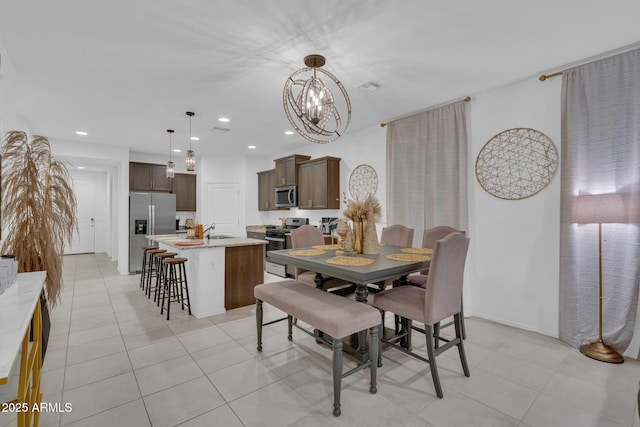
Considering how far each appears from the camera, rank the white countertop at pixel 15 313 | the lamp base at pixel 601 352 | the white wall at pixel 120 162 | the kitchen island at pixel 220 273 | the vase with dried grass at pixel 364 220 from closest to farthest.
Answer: the white countertop at pixel 15 313 → the lamp base at pixel 601 352 → the vase with dried grass at pixel 364 220 → the kitchen island at pixel 220 273 → the white wall at pixel 120 162

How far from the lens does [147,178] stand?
6551 millimetres

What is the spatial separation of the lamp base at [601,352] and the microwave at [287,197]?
15.2 feet

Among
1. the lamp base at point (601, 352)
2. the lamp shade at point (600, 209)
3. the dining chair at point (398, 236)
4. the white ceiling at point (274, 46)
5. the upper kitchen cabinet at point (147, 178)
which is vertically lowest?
the lamp base at point (601, 352)

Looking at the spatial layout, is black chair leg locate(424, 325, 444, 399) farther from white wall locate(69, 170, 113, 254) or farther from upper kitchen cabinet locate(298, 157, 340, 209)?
white wall locate(69, 170, 113, 254)

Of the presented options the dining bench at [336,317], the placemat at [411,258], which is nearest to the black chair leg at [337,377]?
the dining bench at [336,317]

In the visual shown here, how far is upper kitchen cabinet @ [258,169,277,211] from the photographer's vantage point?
6.64 meters

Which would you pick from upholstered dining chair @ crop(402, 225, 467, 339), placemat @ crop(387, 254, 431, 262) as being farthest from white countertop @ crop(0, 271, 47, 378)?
upholstered dining chair @ crop(402, 225, 467, 339)

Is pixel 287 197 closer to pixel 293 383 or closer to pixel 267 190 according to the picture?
pixel 267 190

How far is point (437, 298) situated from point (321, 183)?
11.6ft

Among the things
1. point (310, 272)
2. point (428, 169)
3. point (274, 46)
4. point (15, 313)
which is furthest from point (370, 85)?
point (15, 313)

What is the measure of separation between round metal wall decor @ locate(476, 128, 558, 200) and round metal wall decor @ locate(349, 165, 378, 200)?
1.61m

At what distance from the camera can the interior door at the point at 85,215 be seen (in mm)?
8688

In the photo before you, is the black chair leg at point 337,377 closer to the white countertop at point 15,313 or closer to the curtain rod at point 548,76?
the white countertop at point 15,313

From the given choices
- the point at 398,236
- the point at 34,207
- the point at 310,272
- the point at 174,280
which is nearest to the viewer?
the point at 34,207
